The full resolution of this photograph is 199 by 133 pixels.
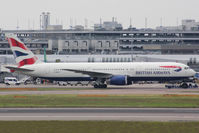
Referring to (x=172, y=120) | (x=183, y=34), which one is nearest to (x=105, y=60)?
(x=183, y=34)

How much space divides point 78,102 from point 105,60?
68.7 metres

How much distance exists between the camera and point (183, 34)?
16825cm

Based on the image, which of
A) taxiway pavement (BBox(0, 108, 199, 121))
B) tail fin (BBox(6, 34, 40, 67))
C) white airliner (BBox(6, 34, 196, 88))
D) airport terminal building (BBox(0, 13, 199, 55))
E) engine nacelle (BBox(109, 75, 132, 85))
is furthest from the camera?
airport terminal building (BBox(0, 13, 199, 55))

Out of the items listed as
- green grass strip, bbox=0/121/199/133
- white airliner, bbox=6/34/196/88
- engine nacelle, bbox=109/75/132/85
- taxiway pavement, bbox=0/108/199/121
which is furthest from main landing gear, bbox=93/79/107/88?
green grass strip, bbox=0/121/199/133

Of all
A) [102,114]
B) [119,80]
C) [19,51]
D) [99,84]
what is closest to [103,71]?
[99,84]

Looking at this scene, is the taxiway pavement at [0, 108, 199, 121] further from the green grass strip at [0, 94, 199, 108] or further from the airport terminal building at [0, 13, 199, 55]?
the airport terminal building at [0, 13, 199, 55]

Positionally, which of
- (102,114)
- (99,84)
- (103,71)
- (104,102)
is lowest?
(102,114)

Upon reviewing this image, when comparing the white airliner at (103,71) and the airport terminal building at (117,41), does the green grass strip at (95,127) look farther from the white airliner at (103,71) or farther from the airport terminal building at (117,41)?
the airport terminal building at (117,41)

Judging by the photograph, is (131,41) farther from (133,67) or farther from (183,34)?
(133,67)

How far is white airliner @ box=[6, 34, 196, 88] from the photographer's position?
82.0 meters

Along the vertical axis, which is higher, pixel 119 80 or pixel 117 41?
pixel 117 41

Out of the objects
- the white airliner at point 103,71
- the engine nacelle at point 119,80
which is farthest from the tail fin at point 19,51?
the engine nacelle at point 119,80

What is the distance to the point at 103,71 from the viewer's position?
85.1 m

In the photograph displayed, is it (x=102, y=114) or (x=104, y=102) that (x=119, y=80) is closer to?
(x=104, y=102)
